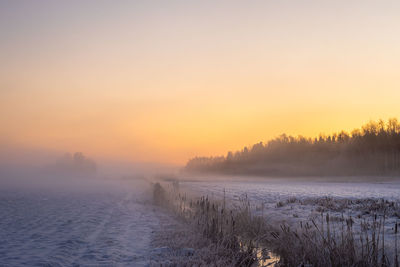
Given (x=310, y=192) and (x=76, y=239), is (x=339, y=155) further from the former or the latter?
(x=76, y=239)

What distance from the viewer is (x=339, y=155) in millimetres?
79750

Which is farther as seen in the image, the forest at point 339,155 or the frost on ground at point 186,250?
the forest at point 339,155

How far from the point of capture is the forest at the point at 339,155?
67.8 metres

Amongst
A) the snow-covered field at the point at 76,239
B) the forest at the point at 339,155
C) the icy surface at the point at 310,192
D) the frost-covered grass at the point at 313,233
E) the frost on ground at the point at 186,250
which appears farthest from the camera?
the forest at the point at 339,155

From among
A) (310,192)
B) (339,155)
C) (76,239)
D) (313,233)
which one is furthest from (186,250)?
(339,155)

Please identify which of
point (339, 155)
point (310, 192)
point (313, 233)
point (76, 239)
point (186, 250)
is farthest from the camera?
point (339, 155)

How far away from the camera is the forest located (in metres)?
67.8

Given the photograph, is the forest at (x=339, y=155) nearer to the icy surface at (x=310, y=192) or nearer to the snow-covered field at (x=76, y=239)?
the icy surface at (x=310, y=192)

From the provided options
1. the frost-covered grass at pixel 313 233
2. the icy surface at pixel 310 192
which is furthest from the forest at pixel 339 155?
the frost-covered grass at pixel 313 233

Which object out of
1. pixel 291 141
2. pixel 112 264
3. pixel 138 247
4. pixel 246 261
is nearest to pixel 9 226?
pixel 138 247

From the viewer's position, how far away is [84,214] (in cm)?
1806

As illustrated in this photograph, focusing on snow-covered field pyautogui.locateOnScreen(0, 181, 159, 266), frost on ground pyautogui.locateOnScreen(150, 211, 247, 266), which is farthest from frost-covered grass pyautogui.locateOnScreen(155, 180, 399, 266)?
snow-covered field pyautogui.locateOnScreen(0, 181, 159, 266)

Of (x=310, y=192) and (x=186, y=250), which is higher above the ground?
(x=310, y=192)

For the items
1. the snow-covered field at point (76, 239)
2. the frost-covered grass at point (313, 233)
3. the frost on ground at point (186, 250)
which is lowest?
the snow-covered field at point (76, 239)
